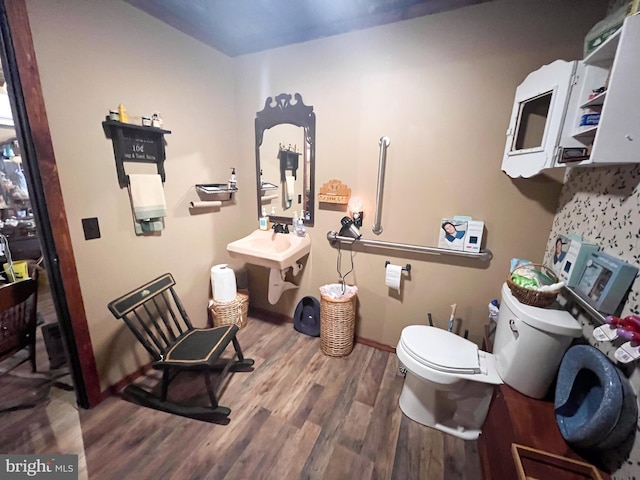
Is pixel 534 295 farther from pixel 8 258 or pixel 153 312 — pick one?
pixel 8 258

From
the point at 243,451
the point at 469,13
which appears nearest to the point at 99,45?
the point at 469,13

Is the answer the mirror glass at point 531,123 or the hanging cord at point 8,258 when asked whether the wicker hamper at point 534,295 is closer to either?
the mirror glass at point 531,123

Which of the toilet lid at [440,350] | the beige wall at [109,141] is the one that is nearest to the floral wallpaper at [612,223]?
the toilet lid at [440,350]

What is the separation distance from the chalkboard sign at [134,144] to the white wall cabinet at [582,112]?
Answer: 2.13m

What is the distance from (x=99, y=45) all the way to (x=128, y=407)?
84.1 inches

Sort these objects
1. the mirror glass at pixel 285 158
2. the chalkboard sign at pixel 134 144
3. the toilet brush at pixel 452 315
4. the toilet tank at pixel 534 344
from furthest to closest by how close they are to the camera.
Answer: the mirror glass at pixel 285 158 < the toilet brush at pixel 452 315 < the chalkboard sign at pixel 134 144 < the toilet tank at pixel 534 344

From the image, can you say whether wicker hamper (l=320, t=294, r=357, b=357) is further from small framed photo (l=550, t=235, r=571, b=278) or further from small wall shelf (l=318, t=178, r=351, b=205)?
small framed photo (l=550, t=235, r=571, b=278)

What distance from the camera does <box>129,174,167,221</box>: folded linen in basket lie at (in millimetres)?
1574

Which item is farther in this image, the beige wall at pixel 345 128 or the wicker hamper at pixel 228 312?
the wicker hamper at pixel 228 312

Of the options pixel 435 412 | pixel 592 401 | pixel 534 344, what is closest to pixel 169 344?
pixel 435 412

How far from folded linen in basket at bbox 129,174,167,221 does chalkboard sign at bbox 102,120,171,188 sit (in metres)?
0.06

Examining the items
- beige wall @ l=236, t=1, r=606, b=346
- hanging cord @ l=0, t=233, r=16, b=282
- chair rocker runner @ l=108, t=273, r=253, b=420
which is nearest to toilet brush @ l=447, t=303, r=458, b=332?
beige wall @ l=236, t=1, r=606, b=346

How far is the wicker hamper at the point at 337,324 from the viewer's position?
1.91 m

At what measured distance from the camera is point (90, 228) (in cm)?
142
